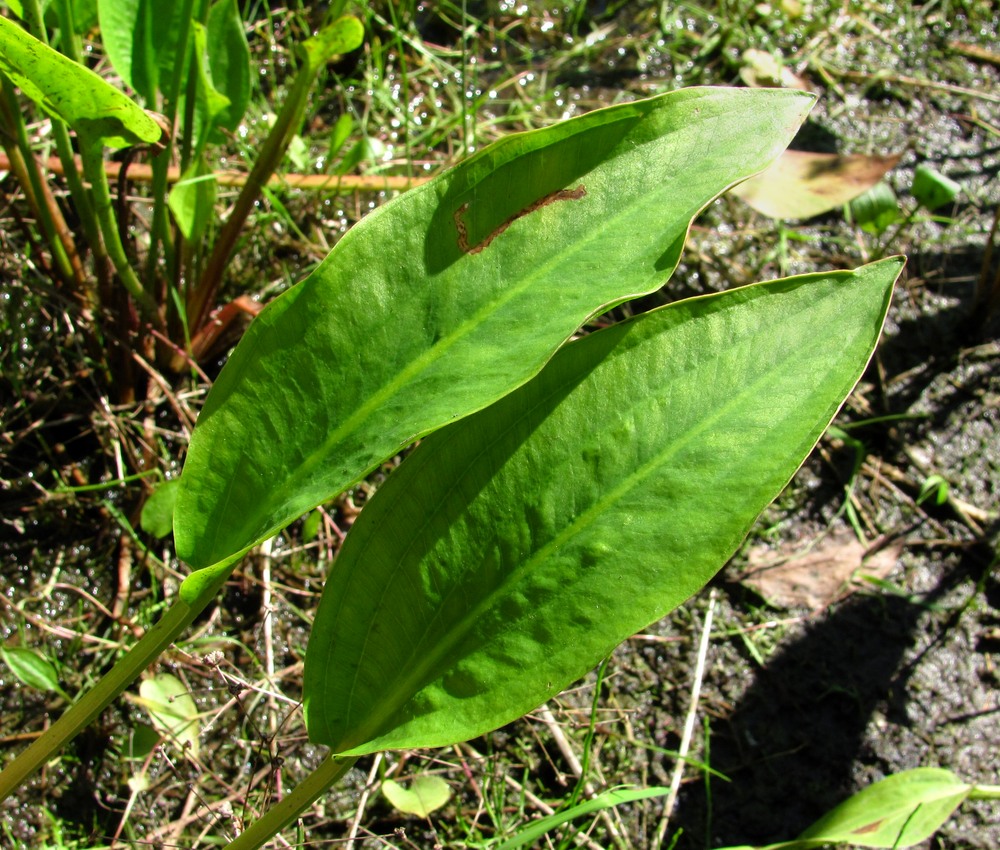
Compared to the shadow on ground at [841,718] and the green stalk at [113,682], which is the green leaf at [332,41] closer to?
the green stalk at [113,682]

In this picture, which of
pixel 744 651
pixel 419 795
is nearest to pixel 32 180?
pixel 419 795

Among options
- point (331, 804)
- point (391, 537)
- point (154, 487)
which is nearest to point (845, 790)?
point (331, 804)

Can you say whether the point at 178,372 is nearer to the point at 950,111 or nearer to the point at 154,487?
the point at 154,487

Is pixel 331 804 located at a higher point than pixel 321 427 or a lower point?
lower

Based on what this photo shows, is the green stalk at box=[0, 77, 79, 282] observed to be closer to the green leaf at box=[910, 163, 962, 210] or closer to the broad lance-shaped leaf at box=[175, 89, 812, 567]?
the broad lance-shaped leaf at box=[175, 89, 812, 567]

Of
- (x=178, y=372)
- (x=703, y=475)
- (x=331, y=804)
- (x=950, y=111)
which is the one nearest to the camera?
(x=703, y=475)

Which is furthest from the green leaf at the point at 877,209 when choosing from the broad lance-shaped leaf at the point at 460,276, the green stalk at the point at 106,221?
the green stalk at the point at 106,221
